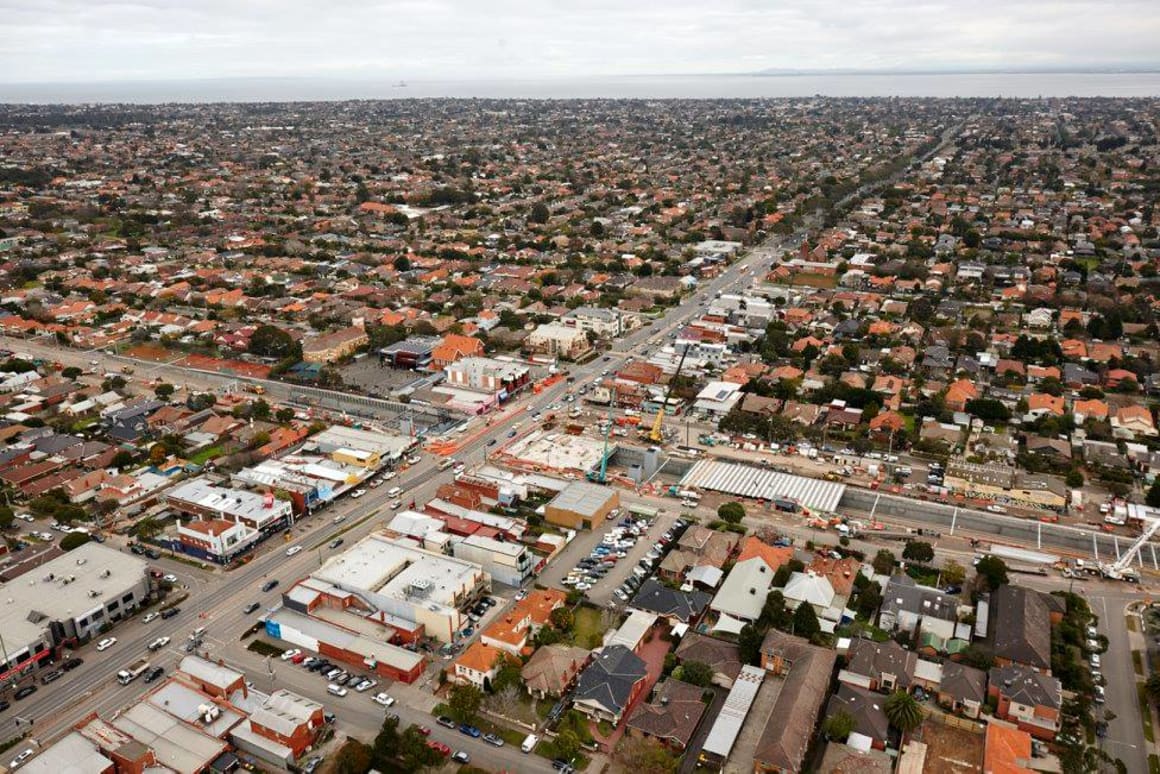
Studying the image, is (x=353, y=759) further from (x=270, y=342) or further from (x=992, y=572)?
(x=270, y=342)

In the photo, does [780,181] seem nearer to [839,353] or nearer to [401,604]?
[839,353]

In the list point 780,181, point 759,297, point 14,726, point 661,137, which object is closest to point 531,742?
point 14,726

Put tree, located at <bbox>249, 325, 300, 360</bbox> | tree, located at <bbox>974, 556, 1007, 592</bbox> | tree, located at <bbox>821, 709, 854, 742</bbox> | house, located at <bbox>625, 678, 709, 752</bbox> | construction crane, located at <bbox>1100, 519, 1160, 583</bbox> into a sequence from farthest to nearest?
tree, located at <bbox>249, 325, 300, 360</bbox> → construction crane, located at <bbox>1100, 519, 1160, 583</bbox> → tree, located at <bbox>974, 556, 1007, 592</bbox> → house, located at <bbox>625, 678, 709, 752</bbox> → tree, located at <bbox>821, 709, 854, 742</bbox>

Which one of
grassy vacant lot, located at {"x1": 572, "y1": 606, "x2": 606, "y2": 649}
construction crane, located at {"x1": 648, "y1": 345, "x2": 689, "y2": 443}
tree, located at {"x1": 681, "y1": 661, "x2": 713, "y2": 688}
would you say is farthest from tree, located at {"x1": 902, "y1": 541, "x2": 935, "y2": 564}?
construction crane, located at {"x1": 648, "y1": 345, "x2": 689, "y2": 443}

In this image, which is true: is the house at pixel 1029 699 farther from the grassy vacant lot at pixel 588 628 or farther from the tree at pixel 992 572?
the grassy vacant lot at pixel 588 628

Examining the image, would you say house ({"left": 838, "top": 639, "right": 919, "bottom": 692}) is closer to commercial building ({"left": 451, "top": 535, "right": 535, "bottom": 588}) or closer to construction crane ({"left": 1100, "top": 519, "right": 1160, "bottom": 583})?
construction crane ({"left": 1100, "top": 519, "right": 1160, "bottom": 583})
